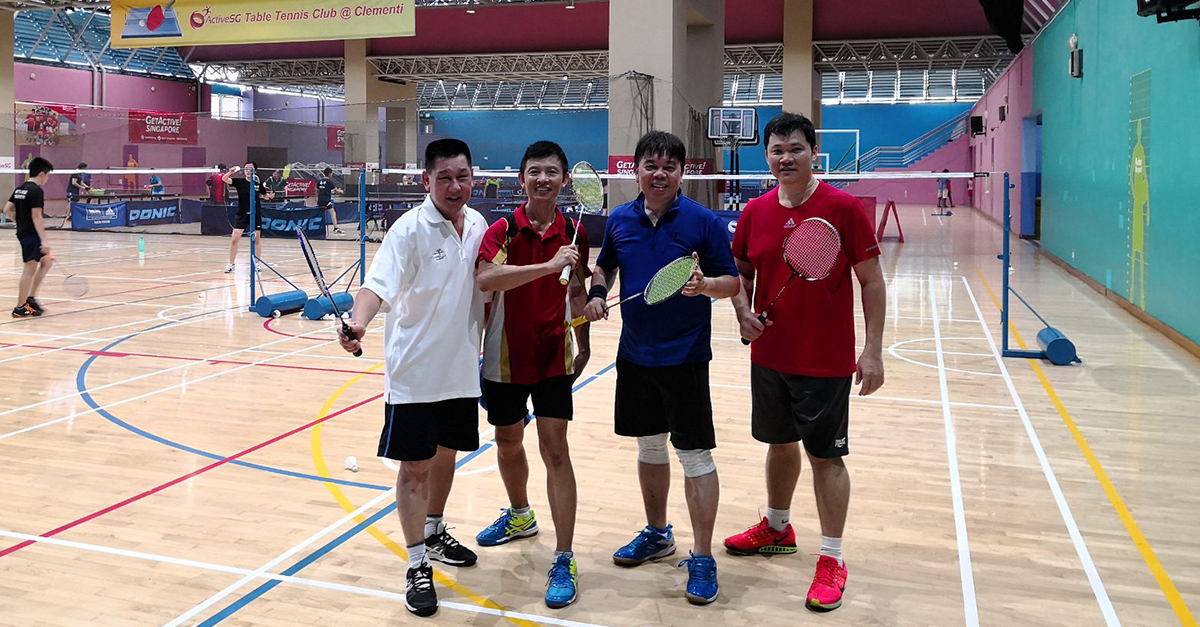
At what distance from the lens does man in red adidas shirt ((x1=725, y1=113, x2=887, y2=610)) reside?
4035 mm

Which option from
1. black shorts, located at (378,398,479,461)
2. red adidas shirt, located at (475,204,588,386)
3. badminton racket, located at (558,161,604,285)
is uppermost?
badminton racket, located at (558,161,604,285)

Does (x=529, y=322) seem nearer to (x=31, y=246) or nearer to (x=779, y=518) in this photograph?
(x=779, y=518)

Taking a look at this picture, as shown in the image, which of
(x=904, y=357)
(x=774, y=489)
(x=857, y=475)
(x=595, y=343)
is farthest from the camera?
(x=595, y=343)

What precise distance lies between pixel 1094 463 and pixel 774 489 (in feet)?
8.81

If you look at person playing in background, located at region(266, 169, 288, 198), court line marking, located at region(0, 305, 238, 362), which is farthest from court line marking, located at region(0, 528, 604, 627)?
person playing in background, located at region(266, 169, 288, 198)

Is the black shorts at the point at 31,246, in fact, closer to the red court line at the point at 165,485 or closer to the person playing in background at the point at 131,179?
the red court line at the point at 165,485

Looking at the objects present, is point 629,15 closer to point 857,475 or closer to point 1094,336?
point 1094,336

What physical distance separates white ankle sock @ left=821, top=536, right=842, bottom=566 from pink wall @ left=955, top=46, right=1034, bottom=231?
18.3 meters

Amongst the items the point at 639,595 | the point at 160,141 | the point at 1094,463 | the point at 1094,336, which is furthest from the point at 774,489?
the point at 160,141

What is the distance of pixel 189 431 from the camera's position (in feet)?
22.6

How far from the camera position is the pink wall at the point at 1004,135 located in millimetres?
24562

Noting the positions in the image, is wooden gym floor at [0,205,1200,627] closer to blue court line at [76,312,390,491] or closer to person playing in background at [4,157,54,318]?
blue court line at [76,312,390,491]

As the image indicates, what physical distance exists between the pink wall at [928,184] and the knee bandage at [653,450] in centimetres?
3766

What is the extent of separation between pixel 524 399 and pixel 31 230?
394 inches
